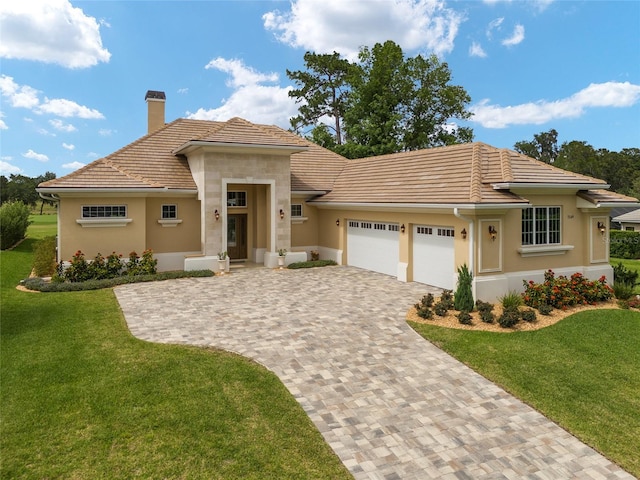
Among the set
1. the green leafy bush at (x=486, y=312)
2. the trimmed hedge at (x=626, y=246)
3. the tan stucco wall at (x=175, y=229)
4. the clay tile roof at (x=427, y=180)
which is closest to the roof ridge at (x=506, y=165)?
the clay tile roof at (x=427, y=180)

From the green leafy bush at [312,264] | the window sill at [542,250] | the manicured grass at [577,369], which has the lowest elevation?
the manicured grass at [577,369]

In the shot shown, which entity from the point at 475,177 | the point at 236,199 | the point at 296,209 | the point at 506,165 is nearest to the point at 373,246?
the point at 296,209

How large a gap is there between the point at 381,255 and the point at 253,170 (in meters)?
6.95

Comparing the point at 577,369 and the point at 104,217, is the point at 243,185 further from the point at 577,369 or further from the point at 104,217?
the point at 577,369

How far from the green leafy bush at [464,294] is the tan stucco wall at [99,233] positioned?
42.6 ft

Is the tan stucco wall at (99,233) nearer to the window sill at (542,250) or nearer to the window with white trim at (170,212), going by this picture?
the window with white trim at (170,212)

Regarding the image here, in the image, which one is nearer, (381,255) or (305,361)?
(305,361)

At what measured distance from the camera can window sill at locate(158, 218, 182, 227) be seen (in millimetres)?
19438

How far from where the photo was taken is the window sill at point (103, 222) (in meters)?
17.7

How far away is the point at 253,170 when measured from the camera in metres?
20.1

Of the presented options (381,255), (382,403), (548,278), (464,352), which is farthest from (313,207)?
(382,403)

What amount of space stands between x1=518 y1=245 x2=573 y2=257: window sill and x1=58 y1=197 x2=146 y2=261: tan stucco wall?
14.8 m

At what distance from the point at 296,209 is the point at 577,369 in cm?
1589

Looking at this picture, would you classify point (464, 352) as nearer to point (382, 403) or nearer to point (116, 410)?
point (382, 403)
